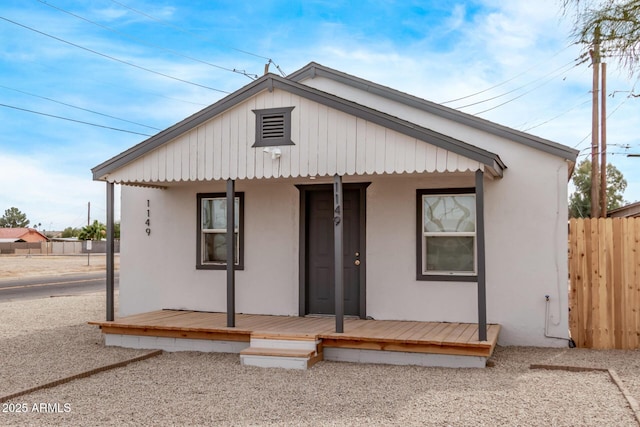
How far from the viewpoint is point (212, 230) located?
33.7 feet

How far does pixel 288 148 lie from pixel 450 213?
271 centimetres

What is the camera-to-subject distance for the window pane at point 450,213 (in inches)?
348

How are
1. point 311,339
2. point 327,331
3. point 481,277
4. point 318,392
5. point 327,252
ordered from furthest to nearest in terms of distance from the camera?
point 327,252 < point 327,331 < point 311,339 < point 481,277 < point 318,392

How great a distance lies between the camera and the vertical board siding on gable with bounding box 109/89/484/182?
7.56 meters

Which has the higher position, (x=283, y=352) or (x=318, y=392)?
(x=283, y=352)

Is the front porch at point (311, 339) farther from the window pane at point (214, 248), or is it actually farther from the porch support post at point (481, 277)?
the window pane at point (214, 248)

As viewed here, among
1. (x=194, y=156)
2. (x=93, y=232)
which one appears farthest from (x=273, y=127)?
(x=93, y=232)

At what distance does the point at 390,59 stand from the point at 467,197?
787 centimetres

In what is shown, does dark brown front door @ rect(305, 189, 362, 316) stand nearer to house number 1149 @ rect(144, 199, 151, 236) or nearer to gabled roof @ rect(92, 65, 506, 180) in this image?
gabled roof @ rect(92, 65, 506, 180)

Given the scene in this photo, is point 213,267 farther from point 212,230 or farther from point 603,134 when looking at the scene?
point 603,134

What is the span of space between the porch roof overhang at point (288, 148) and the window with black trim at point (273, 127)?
15cm

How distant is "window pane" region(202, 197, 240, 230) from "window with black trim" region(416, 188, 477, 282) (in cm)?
325

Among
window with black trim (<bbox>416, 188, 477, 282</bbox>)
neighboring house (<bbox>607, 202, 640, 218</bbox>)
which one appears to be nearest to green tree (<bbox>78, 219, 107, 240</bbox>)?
neighboring house (<bbox>607, 202, 640, 218</bbox>)

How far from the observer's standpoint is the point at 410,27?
591 inches
